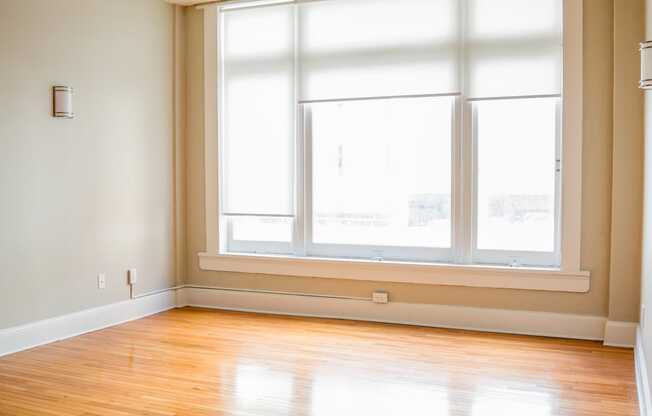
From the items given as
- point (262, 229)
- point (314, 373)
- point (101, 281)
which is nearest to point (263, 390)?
point (314, 373)

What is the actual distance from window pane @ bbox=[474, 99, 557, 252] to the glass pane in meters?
1.71

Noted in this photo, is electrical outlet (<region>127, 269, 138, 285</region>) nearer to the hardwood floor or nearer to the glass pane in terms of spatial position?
the hardwood floor

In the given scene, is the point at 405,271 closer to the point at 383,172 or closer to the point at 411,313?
the point at 411,313

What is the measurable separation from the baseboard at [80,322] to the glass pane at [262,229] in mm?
854

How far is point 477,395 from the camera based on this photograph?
3.47 m

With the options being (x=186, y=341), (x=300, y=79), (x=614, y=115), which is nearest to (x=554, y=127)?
(x=614, y=115)

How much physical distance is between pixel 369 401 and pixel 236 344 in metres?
1.48

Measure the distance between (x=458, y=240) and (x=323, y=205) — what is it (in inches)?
48.1

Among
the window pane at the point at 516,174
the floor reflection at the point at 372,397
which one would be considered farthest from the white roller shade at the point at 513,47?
the floor reflection at the point at 372,397

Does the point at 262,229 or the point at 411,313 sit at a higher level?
the point at 262,229

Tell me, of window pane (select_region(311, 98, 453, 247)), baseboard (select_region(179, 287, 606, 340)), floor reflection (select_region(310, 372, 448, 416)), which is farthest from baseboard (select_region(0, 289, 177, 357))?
floor reflection (select_region(310, 372, 448, 416))

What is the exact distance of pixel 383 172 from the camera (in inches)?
210

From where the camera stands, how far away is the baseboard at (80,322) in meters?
4.34

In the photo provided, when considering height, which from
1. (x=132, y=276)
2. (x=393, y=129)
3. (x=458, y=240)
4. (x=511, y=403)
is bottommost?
(x=511, y=403)
